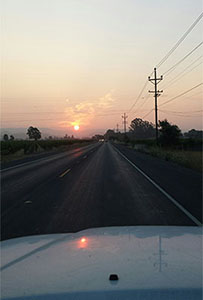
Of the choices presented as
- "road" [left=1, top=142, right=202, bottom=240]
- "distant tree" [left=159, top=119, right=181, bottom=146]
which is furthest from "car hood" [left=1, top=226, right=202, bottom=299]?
"distant tree" [left=159, top=119, right=181, bottom=146]

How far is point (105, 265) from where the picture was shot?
301 cm

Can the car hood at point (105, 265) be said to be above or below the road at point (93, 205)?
above

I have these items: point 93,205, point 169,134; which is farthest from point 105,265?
point 169,134

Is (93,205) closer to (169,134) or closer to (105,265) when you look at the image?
(105,265)

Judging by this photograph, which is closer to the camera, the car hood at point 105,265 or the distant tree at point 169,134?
the car hood at point 105,265

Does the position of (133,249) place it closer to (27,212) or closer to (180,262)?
(180,262)

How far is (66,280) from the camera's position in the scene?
2.68m

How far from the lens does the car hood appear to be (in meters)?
2.43

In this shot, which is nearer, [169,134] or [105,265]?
[105,265]

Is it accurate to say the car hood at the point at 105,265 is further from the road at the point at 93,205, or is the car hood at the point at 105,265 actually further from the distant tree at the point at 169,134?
the distant tree at the point at 169,134

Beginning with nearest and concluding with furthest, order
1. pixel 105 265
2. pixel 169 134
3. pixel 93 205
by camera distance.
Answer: pixel 105 265
pixel 93 205
pixel 169 134

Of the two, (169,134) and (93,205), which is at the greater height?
(169,134)

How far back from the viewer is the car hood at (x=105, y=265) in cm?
243

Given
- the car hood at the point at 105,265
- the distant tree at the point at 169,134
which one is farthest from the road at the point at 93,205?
the distant tree at the point at 169,134
